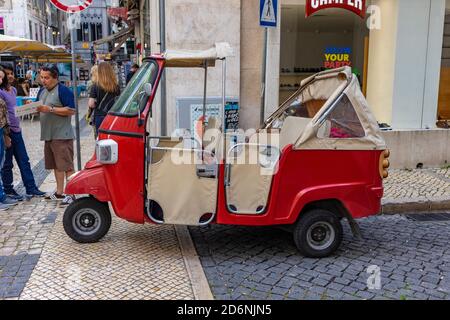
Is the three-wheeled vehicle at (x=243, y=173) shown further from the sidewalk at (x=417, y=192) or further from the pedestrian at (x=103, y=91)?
the pedestrian at (x=103, y=91)

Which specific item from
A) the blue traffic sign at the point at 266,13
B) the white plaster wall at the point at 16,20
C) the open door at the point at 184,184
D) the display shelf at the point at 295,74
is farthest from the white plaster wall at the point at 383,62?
the white plaster wall at the point at 16,20

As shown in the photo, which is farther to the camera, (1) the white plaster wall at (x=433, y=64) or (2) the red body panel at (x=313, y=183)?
(1) the white plaster wall at (x=433, y=64)

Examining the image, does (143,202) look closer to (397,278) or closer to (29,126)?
(397,278)

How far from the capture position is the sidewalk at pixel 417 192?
6.59 meters

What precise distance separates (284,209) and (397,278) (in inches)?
46.7

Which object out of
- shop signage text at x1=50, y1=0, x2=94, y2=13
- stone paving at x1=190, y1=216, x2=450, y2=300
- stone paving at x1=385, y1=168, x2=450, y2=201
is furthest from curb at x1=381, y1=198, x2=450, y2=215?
shop signage text at x1=50, y1=0, x2=94, y2=13

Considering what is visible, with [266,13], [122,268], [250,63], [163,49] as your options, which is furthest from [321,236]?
[163,49]

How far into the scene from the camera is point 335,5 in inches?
335

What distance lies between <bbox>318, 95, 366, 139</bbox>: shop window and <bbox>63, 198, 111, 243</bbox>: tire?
8.03ft

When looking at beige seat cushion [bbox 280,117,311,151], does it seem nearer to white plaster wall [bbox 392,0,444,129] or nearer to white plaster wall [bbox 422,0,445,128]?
white plaster wall [bbox 392,0,444,129]

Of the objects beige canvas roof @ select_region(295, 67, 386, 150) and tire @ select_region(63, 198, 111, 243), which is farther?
tire @ select_region(63, 198, 111, 243)

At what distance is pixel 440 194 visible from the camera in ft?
22.9

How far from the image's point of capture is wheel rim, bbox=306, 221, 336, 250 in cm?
477

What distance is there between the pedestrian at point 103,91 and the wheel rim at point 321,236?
3833 mm
